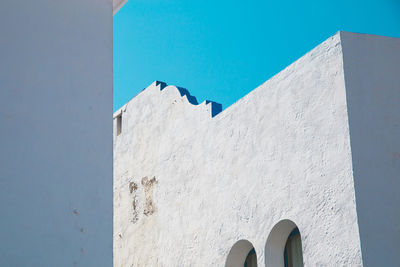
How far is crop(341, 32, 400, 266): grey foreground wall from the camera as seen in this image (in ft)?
23.2

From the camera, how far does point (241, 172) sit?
9320 millimetres

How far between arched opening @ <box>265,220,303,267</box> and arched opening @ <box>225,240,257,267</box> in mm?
731

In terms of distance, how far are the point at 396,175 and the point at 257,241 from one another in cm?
220

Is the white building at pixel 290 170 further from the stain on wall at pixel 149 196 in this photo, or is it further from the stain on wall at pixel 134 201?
the stain on wall at pixel 134 201

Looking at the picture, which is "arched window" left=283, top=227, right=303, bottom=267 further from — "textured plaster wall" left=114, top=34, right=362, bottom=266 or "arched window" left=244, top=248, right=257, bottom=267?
"arched window" left=244, top=248, right=257, bottom=267

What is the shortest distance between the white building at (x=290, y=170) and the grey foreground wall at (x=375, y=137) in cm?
1

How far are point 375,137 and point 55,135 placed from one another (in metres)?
3.68

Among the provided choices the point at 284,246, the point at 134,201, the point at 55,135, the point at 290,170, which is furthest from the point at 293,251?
the point at 134,201

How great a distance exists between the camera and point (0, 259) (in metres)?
5.21

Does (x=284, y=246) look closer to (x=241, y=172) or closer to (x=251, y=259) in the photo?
(x=251, y=259)

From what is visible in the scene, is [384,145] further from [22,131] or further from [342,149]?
[22,131]

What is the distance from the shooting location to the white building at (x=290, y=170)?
728 centimetres

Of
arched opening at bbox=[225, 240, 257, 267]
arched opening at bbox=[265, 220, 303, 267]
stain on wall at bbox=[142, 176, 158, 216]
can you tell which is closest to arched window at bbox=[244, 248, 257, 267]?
arched opening at bbox=[225, 240, 257, 267]

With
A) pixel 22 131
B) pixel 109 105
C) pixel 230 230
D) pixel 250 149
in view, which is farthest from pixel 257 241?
pixel 22 131
